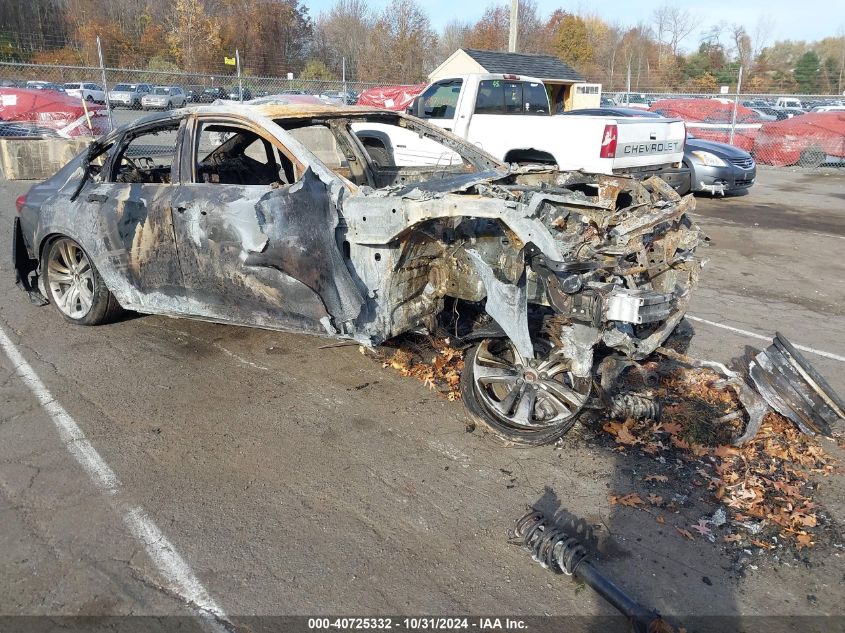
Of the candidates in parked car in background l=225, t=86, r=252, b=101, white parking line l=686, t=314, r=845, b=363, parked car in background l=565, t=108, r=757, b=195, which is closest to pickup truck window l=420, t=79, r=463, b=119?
parked car in background l=565, t=108, r=757, b=195

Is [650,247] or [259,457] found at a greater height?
[650,247]

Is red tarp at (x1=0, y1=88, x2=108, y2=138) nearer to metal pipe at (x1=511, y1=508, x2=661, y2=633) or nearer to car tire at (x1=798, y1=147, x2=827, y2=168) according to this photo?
metal pipe at (x1=511, y1=508, x2=661, y2=633)

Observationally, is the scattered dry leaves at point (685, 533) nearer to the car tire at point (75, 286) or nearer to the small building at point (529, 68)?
the car tire at point (75, 286)

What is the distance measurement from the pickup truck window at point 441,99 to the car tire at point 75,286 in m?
6.53

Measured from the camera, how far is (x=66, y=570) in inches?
113

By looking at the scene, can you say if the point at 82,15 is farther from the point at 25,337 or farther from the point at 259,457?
the point at 259,457

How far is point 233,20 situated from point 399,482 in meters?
46.9

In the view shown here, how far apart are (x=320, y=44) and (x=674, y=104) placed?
29.8 meters

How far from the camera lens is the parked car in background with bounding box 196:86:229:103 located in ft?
73.0

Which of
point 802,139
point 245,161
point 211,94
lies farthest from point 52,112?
point 802,139

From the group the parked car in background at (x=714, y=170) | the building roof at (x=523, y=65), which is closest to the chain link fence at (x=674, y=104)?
the building roof at (x=523, y=65)

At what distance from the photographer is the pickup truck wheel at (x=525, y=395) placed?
12.7ft

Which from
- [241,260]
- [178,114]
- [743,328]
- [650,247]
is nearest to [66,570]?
[241,260]

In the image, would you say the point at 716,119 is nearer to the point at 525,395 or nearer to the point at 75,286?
the point at 525,395
